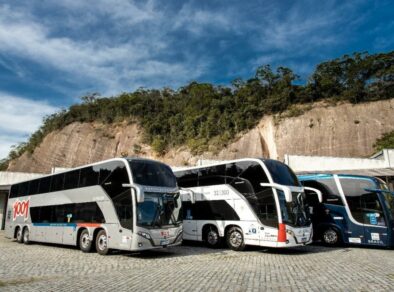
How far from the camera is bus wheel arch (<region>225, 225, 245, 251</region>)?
12.5 meters

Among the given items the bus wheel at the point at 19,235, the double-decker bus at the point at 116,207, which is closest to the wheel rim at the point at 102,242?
the double-decker bus at the point at 116,207

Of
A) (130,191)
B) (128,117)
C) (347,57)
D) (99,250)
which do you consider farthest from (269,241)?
(128,117)

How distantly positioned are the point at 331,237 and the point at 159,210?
7.99 metres

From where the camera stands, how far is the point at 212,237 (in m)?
13.9

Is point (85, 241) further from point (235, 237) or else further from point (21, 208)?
point (21, 208)

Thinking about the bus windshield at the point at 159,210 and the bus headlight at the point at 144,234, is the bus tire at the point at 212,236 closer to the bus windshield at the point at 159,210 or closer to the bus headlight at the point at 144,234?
the bus windshield at the point at 159,210

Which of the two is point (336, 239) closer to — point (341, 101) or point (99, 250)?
point (99, 250)

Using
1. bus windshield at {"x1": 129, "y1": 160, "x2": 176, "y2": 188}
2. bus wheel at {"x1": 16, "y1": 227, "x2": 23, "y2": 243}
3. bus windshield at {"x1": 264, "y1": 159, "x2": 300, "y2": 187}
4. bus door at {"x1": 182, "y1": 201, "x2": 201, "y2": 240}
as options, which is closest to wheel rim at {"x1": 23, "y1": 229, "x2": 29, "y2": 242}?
bus wheel at {"x1": 16, "y1": 227, "x2": 23, "y2": 243}

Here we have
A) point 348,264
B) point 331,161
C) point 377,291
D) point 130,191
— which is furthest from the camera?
point 331,161

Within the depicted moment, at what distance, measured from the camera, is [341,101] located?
44.2 metres

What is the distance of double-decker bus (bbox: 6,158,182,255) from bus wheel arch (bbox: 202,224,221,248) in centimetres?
257

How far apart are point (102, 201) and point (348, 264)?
8.04 metres

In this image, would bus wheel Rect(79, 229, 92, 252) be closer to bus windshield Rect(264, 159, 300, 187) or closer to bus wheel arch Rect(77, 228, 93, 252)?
bus wheel arch Rect(77, 228, 93, 252)

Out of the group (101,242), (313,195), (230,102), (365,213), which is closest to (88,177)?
(101,242)
